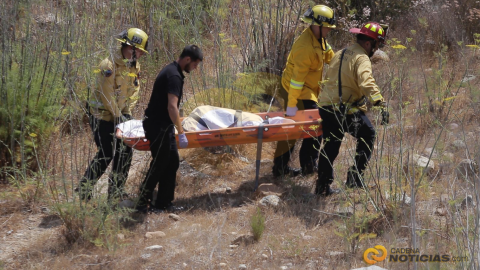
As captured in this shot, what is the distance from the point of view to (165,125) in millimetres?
4508

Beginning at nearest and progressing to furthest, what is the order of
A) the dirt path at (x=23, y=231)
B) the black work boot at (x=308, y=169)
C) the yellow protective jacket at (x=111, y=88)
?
the dirt path at (x=23, y=231)
the yellow protective jacket at (x=111, y=88)
the black work boot at (x=308, y=169)

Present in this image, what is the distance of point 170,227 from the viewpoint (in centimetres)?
457

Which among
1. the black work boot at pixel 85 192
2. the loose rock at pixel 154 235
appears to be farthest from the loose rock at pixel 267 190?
the black work boot at pixel 85 192

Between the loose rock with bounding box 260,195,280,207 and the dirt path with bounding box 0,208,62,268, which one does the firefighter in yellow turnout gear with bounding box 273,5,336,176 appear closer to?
the loose rock with bounding box 260,195,280,207

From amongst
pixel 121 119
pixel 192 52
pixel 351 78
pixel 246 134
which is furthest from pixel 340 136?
pixel 121 119

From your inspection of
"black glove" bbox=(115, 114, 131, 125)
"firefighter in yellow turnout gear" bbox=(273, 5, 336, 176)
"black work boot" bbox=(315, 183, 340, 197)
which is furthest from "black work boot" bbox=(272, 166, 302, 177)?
"black glove" bbox=(115, 114, 131, 125)

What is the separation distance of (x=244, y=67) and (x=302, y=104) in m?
1.42

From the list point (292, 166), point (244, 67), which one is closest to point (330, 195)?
point (292, 166)

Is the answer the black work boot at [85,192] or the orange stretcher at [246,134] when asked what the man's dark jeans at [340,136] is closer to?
Answer: the orange stretcher at [246,134]

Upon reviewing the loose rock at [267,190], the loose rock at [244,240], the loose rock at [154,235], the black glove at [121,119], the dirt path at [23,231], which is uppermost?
the black glove at [121,119]

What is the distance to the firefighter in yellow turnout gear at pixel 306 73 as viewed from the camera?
16.6 ft

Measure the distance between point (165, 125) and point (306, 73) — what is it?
1.54 metres

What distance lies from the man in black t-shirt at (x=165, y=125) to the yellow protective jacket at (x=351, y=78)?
3.96ft

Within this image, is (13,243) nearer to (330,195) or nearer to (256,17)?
(330,195)
